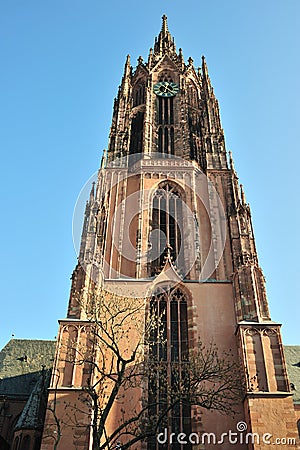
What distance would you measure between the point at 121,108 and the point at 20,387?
19.4m

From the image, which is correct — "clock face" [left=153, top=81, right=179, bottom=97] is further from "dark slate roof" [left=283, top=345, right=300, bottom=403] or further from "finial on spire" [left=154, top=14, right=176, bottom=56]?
"dark slate roof" [left=283, top=345, right=300, bottom=403]

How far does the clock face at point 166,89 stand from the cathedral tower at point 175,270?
2.82 feet

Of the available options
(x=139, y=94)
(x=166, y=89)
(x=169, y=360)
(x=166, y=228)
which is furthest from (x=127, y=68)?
(x=169, y=360)

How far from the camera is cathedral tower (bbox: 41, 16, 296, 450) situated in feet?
49.7

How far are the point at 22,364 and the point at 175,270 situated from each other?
41.2 ft

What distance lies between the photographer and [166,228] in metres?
22.5

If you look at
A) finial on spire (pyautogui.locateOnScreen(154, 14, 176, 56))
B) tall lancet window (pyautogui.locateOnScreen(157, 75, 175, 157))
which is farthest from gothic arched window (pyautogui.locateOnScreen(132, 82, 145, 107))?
finial on spire (pyautogui.locateOnScreen(154, 14, 176, 56))

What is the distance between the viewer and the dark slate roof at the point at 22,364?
24.5 meters

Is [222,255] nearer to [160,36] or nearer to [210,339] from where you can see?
[210,339]

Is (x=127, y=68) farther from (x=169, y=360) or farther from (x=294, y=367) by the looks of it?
(x=169, y=360)

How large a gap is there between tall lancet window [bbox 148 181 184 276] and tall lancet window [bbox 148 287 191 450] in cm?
194

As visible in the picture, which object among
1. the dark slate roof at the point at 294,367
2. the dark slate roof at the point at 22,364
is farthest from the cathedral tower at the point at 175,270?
the dark slate roof at the point at 22,364

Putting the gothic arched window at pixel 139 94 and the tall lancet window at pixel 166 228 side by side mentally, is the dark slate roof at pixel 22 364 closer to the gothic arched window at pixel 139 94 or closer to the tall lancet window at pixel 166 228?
the tall lancet window at pixel 166 228

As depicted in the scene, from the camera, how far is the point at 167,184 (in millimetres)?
24734
